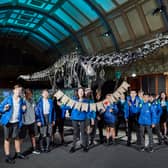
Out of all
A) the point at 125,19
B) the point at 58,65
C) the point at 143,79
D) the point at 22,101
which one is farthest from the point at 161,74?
the point at 22,101

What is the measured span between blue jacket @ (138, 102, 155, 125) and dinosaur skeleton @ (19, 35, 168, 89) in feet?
4.70

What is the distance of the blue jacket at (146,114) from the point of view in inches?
307

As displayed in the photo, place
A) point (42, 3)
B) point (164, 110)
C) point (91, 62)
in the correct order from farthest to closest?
point (42, 3), point (91, 62), point (164, 110)

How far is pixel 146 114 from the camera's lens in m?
7.82

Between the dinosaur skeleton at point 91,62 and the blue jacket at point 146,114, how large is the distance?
4.70 feet

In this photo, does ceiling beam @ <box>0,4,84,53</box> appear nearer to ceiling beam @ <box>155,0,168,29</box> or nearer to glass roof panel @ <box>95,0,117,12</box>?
glass roof panel @ <box>95,0,117,12</box>

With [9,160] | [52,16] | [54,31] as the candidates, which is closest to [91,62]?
[9,160]

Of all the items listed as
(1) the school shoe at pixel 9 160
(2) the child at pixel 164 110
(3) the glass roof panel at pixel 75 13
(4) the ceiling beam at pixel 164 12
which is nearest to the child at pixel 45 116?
(1) the school shoe at pixel 9 160

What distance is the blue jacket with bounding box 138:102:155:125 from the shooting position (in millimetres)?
7790

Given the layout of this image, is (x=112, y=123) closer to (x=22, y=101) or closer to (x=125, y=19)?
(x=22, y=101)

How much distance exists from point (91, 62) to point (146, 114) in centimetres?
286

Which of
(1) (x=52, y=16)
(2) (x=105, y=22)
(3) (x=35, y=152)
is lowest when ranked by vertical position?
(3) (x=35, y=152)

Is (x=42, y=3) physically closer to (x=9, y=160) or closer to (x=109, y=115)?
(x=109, y=115)

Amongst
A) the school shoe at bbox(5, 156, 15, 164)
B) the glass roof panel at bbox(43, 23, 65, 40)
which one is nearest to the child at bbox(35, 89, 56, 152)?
the school shoe at bbox(5, 156, 15, 164)
